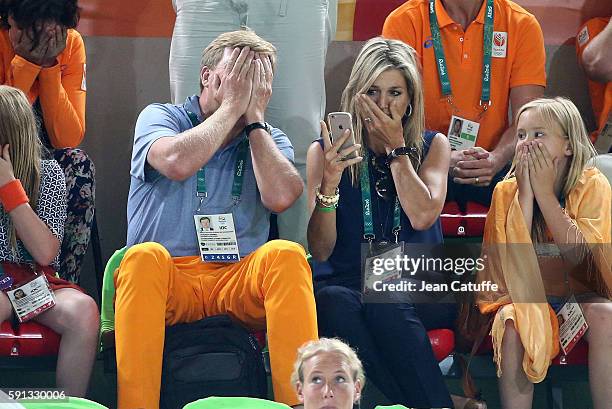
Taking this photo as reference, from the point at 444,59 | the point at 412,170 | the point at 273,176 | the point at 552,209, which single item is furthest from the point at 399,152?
the point at 444,59

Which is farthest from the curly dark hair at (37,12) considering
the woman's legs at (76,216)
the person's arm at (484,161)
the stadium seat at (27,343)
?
the person's arm at (484,161)

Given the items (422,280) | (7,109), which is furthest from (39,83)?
(422,280)

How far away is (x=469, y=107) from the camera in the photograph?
4508 millimetres

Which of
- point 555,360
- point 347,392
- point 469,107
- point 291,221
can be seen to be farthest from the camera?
point 469,107

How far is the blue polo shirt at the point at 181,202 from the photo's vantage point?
12.3 feet

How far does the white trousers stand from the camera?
4.35m

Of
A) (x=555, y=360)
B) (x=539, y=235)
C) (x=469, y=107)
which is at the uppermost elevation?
(x=469, y=107)

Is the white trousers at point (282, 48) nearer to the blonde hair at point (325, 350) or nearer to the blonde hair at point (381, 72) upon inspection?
the blonde hair at point (381, 72)

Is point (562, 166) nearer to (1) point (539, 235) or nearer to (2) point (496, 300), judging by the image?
(1) point (539, 235)

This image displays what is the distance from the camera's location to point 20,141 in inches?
149

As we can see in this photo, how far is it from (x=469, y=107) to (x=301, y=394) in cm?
181

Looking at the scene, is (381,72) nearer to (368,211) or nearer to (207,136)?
(368,211)

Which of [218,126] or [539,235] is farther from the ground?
[218,126]

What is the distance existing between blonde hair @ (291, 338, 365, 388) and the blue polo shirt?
0.70 metres
